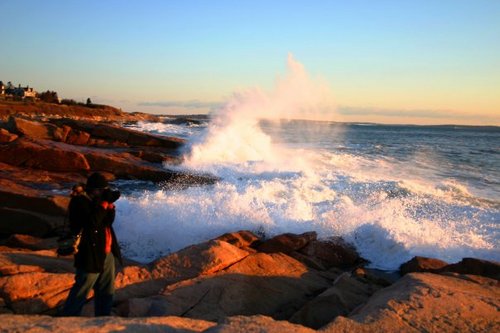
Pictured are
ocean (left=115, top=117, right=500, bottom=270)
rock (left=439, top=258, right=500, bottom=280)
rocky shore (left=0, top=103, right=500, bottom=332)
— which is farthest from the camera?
ocean (left=115, top=117, right=500, bottom=270)

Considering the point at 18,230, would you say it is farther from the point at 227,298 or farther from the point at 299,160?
the point at 299,160

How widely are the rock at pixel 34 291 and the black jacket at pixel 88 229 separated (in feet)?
2.59

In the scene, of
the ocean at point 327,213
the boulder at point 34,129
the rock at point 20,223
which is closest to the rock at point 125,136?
the boulder at point 34,129

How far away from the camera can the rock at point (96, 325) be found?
3.27 metres

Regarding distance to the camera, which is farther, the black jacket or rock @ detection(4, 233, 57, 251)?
rock @ detection(4, 233, 57, 251)

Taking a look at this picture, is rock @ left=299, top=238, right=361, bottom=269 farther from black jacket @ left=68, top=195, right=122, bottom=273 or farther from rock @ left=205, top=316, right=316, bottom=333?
black jacket @ left=68, top=195, right=122, bottom=273

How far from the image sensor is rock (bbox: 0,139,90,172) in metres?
13.2

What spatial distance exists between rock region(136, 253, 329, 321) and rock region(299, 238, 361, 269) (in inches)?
32.8

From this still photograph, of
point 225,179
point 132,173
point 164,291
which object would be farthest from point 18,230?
point 225,179

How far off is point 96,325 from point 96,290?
105 cm

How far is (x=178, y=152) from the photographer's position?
19.2m

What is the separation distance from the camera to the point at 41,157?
43.9 feet

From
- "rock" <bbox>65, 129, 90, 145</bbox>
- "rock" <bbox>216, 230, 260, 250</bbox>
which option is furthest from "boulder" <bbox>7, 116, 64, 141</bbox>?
"rock" <bbox>216, 230, 260, 250</bbox>

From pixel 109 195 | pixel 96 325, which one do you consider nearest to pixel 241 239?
pixel 109 195
